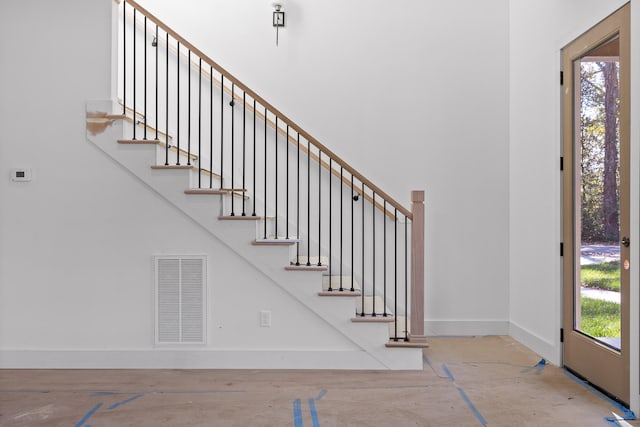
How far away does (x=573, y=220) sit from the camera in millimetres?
3561

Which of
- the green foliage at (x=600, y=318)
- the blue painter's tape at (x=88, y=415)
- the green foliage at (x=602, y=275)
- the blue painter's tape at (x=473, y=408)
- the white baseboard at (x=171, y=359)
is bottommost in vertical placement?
the blue painter's tape at (x=473, y=408)

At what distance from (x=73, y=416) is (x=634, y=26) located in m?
4.05

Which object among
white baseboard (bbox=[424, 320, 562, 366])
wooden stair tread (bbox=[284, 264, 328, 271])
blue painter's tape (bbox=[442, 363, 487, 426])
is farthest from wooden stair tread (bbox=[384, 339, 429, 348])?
white baseboard (bbox=[424, 320, 562, 366])

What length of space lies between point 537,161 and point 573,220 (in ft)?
2.48

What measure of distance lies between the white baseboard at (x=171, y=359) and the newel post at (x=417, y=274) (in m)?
0.57

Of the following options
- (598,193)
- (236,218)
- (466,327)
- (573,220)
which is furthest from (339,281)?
(598,193)

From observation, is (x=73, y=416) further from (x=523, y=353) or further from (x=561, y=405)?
(x=523, y=353)

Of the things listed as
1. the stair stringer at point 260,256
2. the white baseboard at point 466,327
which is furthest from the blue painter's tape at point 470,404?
the white baseboard at point 466,327

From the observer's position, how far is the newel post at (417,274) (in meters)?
3.66

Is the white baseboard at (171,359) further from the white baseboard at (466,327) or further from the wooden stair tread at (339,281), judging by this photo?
the white baseboard at (466,327)

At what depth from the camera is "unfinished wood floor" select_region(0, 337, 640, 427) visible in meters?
2.78

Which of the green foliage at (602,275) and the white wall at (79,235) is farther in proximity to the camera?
the white wall at (79,235)

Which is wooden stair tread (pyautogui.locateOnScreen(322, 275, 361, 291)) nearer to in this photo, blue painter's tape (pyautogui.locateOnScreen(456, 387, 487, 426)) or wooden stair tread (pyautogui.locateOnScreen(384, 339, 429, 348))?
wooden stair tread (pyautogui.locateOnScreen(384, 339, 429, 348))

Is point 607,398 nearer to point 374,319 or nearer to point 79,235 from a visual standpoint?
point 374,319
